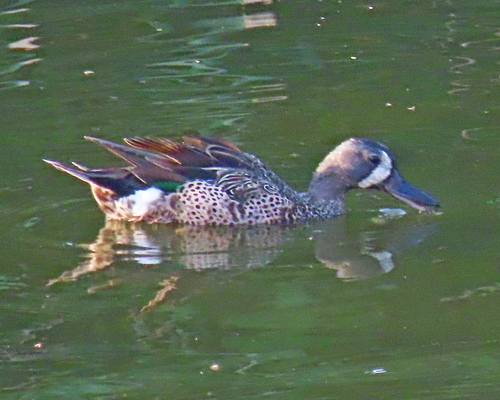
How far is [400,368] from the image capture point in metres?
6.16

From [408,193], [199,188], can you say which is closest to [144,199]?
[199,188]

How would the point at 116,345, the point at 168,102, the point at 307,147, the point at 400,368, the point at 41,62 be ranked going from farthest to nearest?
1. the point at 41,62
2. the point at 168,102
3. the point at 307,147
4. the point at 116,345
5. the point at 400,368

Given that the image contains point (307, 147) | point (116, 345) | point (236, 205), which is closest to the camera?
point (116, 345)

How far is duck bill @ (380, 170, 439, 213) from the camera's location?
905cm

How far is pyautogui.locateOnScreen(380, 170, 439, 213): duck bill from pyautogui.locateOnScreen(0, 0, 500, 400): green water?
17 cm

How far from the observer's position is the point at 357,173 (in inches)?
375

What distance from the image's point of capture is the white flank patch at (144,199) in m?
9.09

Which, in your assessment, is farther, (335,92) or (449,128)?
(335,92)

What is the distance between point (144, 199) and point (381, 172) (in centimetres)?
168

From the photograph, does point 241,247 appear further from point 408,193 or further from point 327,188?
point 408,193

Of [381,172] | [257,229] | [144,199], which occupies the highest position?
[144,199]

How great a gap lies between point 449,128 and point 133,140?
9.70 feet

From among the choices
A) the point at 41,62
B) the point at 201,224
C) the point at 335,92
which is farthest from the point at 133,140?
the point at 41,62

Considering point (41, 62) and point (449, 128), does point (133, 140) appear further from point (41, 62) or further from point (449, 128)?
point (41, 62)
